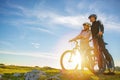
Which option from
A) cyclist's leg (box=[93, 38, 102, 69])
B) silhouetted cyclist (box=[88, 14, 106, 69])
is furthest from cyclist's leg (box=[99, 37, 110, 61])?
Answer: cyclist's leg (box=[93, 38, 102, 69])

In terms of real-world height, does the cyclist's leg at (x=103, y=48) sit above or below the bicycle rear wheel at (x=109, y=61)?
above

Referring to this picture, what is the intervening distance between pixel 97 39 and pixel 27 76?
22.5 ft

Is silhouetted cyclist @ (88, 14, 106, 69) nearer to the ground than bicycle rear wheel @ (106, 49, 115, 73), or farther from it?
farther from it

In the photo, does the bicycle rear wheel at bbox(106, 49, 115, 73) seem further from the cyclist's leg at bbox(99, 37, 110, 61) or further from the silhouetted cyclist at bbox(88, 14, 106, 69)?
the silhouetted cyclist at bbox(88, 14, 106, 69)

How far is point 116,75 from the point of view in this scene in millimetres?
16781

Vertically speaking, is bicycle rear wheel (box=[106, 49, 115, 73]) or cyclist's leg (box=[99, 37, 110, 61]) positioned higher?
cyclist's leg (box=[99, 37, 110, 61])

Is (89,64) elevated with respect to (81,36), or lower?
lower

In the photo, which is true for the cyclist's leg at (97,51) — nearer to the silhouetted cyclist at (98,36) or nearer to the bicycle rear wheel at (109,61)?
the silhouetted cyclist at (98,36)

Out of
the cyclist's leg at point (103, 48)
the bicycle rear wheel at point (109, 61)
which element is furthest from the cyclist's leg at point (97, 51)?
the bicycle rear wheel at point (109, 61)

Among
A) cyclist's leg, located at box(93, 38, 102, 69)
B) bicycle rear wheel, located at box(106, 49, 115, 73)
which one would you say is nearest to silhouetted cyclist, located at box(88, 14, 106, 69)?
cyclist's leg, located at box(93, 38, 102, 69)

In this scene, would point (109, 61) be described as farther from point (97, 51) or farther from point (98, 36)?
point (98, 36)

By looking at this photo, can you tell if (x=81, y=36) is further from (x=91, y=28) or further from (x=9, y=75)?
(x=9, y=75)

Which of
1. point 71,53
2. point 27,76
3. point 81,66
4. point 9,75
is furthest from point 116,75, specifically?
point 9,75

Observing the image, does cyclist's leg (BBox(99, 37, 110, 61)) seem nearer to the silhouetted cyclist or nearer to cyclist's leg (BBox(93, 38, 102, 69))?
the silhouetted cyclist
